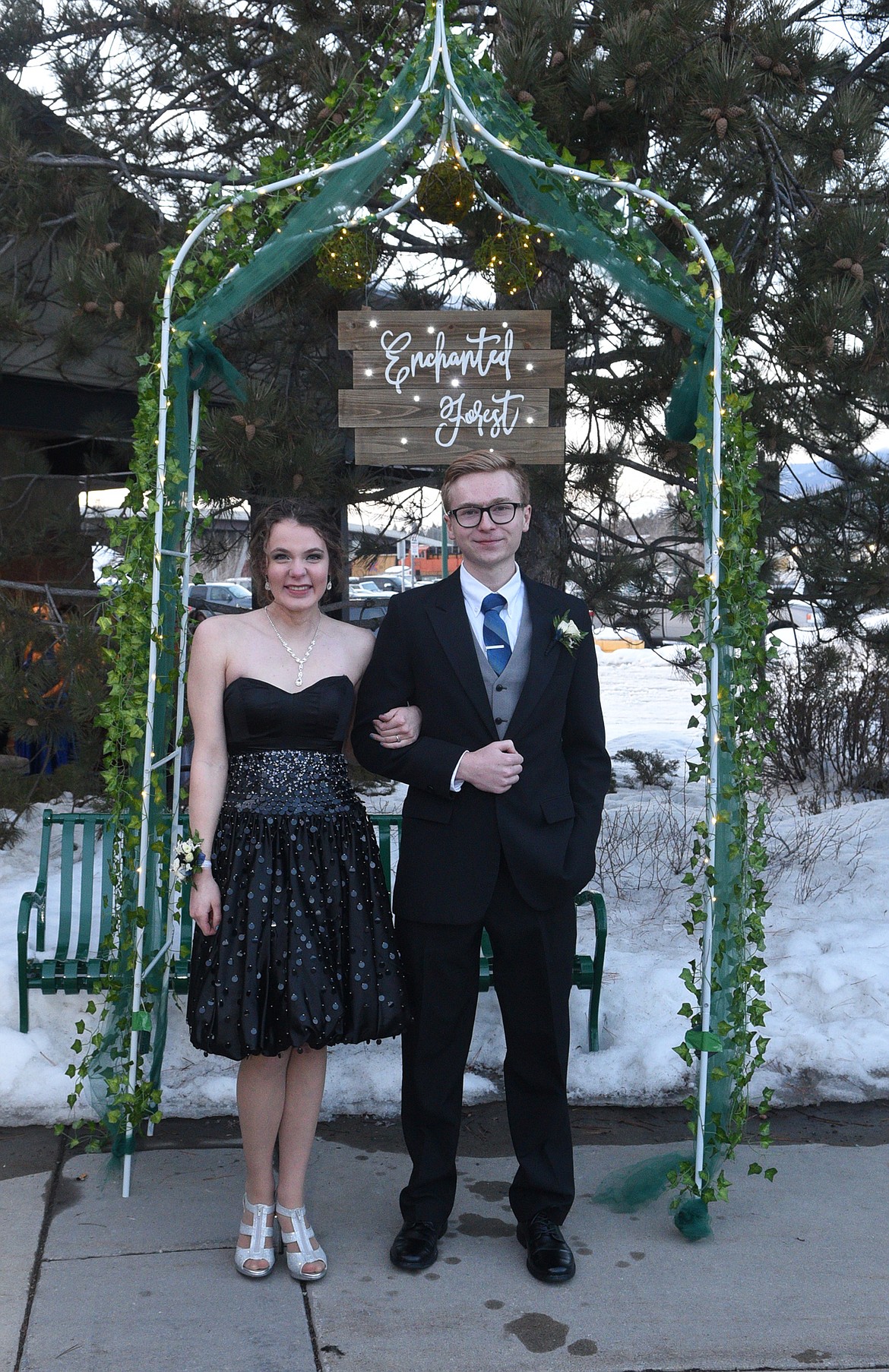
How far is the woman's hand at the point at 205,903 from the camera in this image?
282 centimetres

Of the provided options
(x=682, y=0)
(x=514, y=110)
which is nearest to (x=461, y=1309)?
(x=514, y=110)

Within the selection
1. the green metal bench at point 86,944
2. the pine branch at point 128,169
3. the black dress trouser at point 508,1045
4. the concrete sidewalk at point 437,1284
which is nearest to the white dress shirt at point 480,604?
the black dress trouser at point 508,1045

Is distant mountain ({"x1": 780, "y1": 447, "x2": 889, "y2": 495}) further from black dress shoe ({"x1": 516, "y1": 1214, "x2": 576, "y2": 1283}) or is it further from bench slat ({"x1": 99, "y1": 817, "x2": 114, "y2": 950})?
black dress shoe ({"x1": 516, "y1": 1214, "x2": 576, "y2": 1283})

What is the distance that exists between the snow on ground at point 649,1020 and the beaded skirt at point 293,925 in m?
1.21

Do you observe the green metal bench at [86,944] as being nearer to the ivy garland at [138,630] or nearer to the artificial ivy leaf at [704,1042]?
the ivy garland at [138,630]

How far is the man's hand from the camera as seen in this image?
2779mm

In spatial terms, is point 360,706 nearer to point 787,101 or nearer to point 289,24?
Result: point 787,101

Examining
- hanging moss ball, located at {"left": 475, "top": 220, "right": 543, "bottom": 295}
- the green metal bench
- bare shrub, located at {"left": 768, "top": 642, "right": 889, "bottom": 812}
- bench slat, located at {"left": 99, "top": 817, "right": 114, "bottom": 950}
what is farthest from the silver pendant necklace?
bare shrub, located at {"left": 768, "top": 642, "right": 889, "bottom": 812}

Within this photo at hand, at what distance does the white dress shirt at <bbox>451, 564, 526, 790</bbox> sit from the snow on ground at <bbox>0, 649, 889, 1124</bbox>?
1.79 meters

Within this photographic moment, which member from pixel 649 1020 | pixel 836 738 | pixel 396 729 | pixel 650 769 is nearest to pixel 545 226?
pixel 396 729

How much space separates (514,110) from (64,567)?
450 centimetres

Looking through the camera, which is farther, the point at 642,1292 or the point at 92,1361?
the point at 642,1292

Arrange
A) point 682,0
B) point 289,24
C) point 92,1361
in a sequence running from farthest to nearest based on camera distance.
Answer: point 289,24
point 682,0
point 92,1361

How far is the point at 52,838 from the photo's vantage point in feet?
20.2
